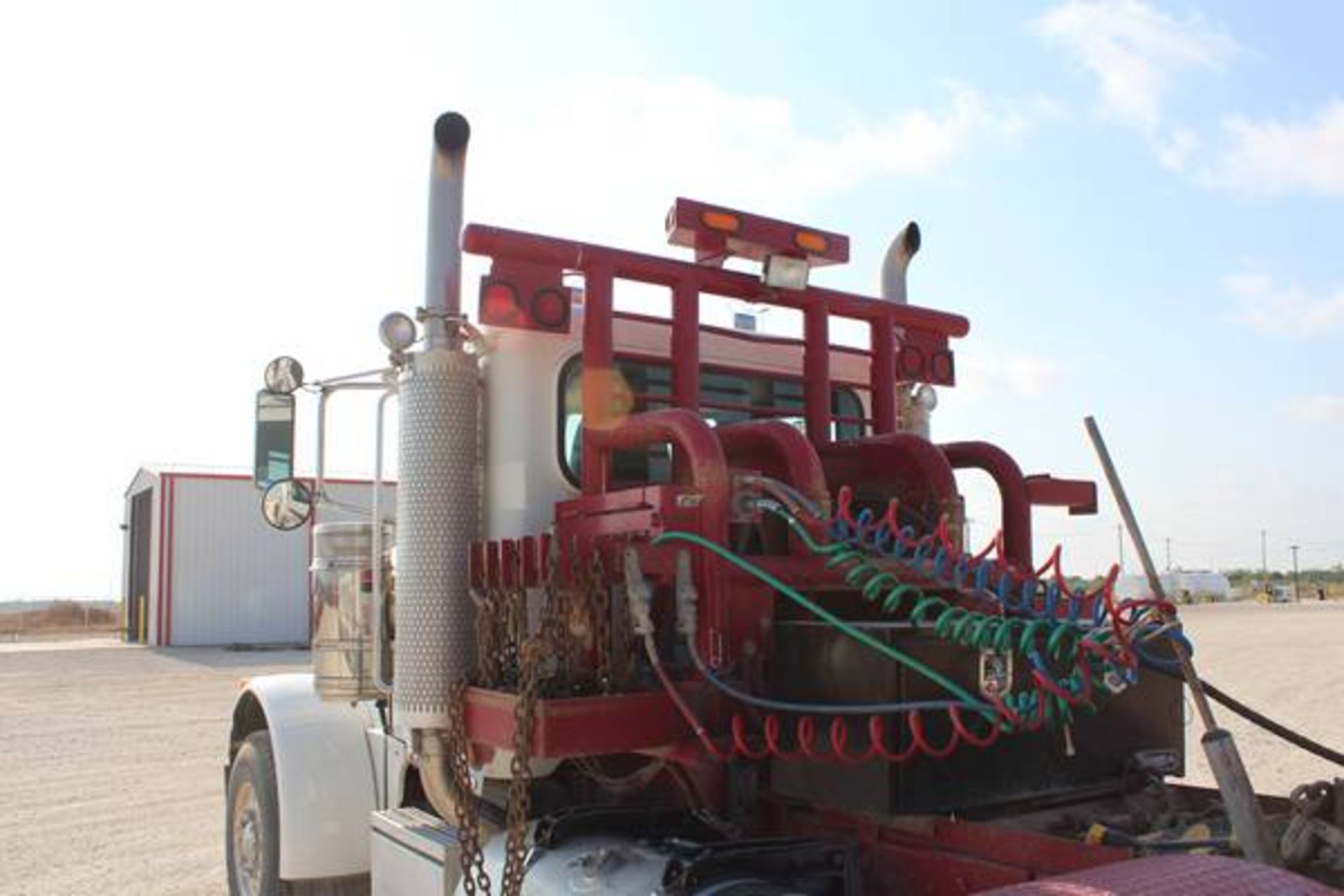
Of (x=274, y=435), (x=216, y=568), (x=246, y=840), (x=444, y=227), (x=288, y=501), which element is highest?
(x=444, y=227)

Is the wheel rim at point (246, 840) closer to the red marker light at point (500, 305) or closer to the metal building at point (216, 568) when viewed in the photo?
the red marker light at point (500, 305)

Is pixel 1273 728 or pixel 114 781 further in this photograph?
pixel 114 781

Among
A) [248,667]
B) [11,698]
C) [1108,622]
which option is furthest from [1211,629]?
[1108,622]

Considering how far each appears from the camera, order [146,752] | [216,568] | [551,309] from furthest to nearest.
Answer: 1. [216,568]
2. [146,752]
3. [551,309]

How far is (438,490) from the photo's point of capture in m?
3.89

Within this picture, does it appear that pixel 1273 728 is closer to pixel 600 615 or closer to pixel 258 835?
pixel 600 615

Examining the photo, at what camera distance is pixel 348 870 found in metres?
4.88

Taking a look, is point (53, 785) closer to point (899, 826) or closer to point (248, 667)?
point (899, 826)

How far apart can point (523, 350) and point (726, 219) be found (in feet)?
2.71

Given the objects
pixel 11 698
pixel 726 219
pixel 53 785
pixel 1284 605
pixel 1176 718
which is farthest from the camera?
pixel 1284 605

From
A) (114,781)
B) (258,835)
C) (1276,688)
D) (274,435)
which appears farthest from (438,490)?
(1276,688)

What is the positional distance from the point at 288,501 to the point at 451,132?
165cm

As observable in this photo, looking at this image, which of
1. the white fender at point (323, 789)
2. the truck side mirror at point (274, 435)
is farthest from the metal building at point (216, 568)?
the truck side mirror at point (274, 435)

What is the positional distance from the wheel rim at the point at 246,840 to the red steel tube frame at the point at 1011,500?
3.29 metres
